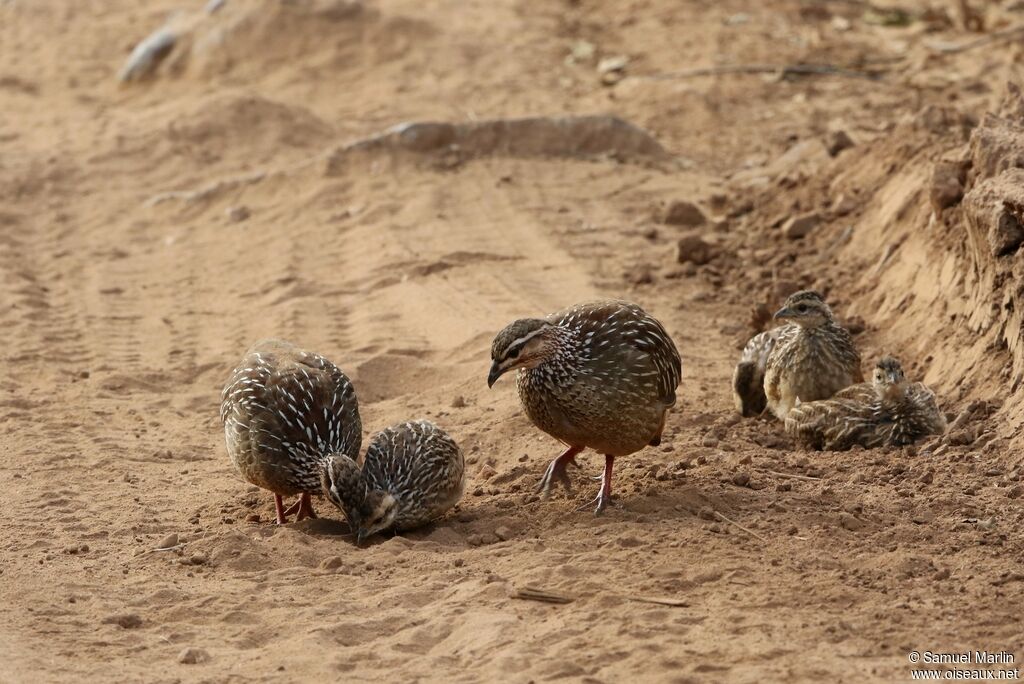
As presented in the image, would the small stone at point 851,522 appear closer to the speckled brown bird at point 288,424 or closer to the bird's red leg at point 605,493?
the bird's red leg at point 605,493

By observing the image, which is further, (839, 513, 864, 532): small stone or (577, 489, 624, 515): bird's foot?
(577, 489, 624, 515): bird's foot

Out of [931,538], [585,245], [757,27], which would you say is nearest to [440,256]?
[585,245]

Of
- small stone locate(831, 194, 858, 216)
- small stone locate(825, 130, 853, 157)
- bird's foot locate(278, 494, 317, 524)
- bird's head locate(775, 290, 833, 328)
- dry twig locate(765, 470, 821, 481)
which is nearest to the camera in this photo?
dry twig locate(765, 470, 821, 481)

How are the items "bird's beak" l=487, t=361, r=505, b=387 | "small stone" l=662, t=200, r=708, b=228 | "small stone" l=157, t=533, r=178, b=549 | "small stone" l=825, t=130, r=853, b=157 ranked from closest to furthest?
"bird's beak" l=487, t=361, r=505, b=387 < "small stone" l=157, t=533, r=178, b=549 < "small stone" l=662, t=200, r=708, b=228 < "small stone" l=825, t=130, r=853, b=157

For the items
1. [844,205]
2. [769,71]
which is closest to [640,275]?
[844,205]

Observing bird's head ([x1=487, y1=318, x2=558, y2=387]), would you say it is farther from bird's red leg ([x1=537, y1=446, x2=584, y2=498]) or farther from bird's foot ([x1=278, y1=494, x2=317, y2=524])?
bird's foot ([x1=278, y1=494, x2=317, y2=524])

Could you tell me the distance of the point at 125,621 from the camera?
7.22m

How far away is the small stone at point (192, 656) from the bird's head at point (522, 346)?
208 cm

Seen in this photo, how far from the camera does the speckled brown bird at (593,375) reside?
8.19m

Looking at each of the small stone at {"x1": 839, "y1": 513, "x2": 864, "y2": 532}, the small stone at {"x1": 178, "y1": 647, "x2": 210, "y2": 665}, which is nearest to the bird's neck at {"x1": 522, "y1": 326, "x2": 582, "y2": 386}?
the small stone at {"x1": 839, "y1": 513, "x2": 864, "y2": 532}

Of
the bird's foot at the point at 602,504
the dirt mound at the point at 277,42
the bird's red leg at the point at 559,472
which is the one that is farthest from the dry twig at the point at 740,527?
the dirt mound at the point at 277,42

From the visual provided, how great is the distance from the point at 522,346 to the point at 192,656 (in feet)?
7.94

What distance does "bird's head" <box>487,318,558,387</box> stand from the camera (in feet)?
26.4

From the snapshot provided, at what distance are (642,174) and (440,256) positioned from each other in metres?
3.22
